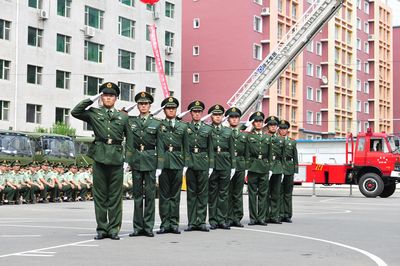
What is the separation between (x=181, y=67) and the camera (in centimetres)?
7012

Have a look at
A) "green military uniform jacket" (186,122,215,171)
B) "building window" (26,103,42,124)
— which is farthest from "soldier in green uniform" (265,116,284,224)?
"building window" (26,103,42,124)

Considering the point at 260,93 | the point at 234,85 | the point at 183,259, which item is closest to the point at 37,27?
A: the point at 260,93

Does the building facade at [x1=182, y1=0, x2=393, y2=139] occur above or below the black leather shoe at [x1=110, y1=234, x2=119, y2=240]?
above

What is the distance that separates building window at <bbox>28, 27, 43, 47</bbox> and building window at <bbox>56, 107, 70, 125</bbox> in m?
4.66

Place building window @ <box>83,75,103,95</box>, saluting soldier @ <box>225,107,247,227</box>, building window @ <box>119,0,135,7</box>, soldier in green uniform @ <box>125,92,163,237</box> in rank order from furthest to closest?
building window @ <box>119,0,135,7</box>
building window @ <box>83,75,103,95</box>
saluting soldier @ <box>225,107,247,227</box>
soldier in green uniform @ <box>125,92,163,237</box>

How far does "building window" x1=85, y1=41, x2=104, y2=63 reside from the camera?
184ft

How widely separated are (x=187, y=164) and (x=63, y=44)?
138ft

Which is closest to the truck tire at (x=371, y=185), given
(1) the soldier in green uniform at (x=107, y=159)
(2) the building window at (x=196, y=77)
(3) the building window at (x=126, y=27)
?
(1) the soldier in green uniform at (x=107, y=159)

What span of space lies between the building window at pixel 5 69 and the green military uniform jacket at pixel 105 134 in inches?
1519

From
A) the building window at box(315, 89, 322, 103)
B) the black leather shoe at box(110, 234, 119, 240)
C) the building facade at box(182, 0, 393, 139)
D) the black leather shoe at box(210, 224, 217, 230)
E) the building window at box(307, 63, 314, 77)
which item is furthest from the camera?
the building window at box(315, 89, 322, 103)

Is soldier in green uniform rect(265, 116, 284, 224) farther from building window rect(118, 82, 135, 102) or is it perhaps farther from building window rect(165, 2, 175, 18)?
building window rect(165, 2, 175, 18)

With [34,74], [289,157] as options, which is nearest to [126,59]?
[34,74]

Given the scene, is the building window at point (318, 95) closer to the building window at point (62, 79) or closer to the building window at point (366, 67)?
the building window at point (366, 67)

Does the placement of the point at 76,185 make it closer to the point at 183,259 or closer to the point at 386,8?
the point at 183,259
